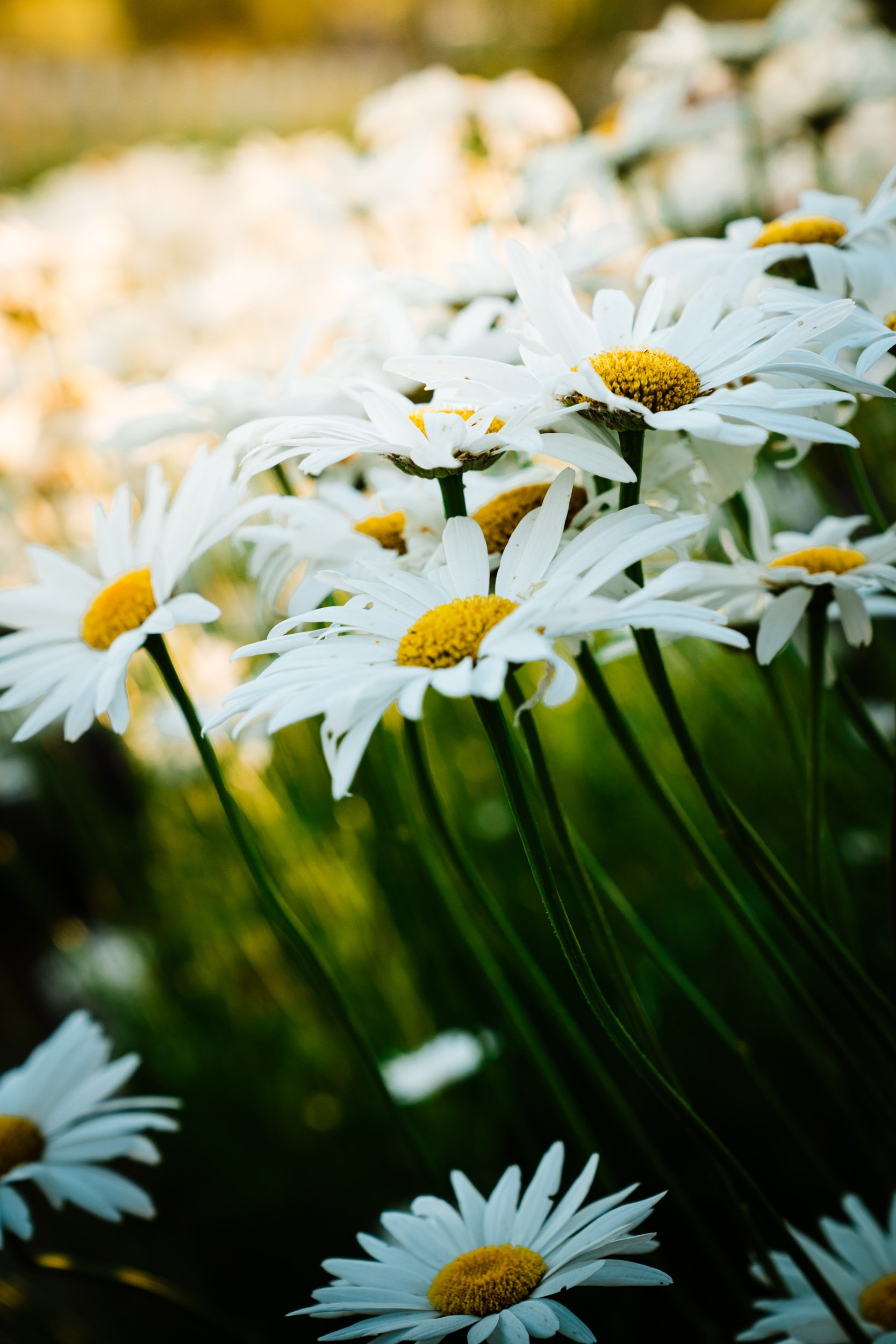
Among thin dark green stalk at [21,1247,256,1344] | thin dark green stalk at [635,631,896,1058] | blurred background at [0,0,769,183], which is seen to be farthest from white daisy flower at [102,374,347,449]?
blurred background at [0,0,769,183]

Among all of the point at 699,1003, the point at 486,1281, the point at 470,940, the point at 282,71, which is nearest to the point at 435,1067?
the point at 470,940

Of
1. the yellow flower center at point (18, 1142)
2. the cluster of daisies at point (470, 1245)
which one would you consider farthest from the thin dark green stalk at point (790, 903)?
the yellow flower center at point (18, 1142)

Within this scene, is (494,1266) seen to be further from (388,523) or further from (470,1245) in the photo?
(388,523)

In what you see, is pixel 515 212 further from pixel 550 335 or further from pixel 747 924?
pixel 747 924

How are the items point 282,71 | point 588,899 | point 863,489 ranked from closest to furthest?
point 588,899 < point 863,489 < point 282,71

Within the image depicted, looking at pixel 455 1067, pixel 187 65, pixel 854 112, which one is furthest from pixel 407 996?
pixel 187 65


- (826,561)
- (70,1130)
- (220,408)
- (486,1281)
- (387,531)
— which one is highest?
(220,408)

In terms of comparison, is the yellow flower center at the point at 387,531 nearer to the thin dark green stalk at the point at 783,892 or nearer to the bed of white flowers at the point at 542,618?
the bed of white flowers at the point at 542,618
